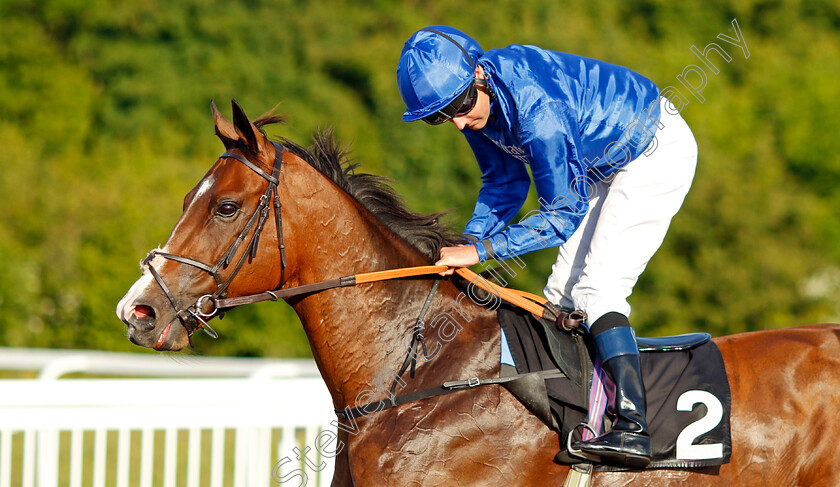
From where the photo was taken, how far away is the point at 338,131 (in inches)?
781

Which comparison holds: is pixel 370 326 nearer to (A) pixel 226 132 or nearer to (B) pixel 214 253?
(B) pixel 214 253

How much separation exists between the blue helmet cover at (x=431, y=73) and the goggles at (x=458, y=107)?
0.04 m

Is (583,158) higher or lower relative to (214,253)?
higher

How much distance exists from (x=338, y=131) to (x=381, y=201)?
16.9 m

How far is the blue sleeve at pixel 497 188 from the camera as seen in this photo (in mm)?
3467

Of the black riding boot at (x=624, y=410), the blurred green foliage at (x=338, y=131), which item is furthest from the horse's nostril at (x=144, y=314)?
the blurred green foliage at (x=338, y=131)

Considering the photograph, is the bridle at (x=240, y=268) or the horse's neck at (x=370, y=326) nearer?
the bridle at (x=240, y=268)

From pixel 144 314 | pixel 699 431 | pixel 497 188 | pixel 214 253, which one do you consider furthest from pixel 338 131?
pixel 699 431

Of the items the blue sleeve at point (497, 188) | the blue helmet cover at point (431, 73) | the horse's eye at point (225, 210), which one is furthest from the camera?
the blue sleeve at point (497, 188)

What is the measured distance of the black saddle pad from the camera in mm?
2869

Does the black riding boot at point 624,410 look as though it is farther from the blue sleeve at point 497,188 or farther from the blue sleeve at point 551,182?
the blue sleeve at point 497,188

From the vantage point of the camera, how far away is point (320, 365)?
3.04 meters

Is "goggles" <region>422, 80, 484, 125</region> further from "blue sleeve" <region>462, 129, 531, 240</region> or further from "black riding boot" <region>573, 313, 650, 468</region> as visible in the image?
"black riding boot" <region>573, 313, 650, 468</region>

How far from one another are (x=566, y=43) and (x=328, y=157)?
54.4 ft
